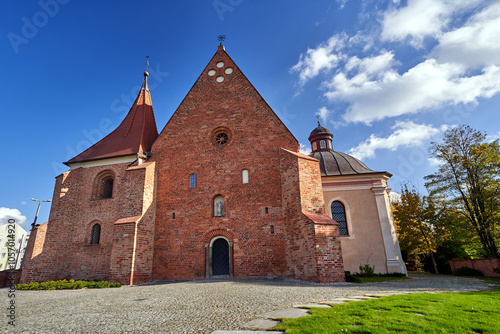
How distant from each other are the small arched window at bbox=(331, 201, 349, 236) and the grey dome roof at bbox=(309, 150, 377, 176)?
7.56ft

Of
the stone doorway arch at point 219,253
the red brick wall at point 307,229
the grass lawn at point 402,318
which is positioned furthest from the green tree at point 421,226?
the grass lawn at point 402,318

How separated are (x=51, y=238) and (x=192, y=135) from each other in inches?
424

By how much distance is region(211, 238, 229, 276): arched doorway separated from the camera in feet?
48.2

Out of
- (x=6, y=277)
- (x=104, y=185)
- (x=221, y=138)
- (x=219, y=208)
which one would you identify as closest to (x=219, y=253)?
(x=219, y=208)

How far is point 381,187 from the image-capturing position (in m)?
18.3

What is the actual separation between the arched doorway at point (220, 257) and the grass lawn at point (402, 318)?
969 cm

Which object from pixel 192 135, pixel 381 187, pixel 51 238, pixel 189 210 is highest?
pixel 192 135

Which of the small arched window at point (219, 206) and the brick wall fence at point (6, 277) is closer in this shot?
the small arched window at point (219, 206)

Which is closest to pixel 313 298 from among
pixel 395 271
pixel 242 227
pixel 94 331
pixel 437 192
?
pixel 94 331

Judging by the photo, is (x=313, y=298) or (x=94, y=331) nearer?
(x=94, y=331)

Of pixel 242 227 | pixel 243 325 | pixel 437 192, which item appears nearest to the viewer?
pixel 243 325

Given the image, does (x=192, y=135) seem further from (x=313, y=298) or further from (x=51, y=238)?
(x=313, y=298)

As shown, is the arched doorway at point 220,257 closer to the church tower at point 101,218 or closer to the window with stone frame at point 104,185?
the church tower at point 101,218

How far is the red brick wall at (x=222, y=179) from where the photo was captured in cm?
1455
